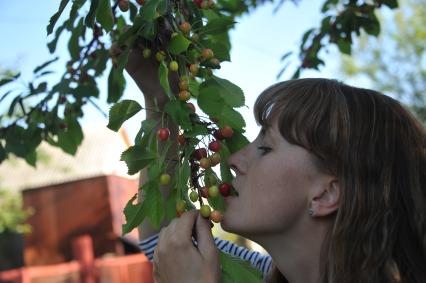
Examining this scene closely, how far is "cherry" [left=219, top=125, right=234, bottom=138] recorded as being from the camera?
138 cm

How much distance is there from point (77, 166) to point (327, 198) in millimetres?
19791

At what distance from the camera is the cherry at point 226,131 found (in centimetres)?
138

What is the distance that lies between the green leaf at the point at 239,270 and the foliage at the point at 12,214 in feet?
63.0

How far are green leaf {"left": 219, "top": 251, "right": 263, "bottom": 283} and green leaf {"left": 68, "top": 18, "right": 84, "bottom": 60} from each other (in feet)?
3.12

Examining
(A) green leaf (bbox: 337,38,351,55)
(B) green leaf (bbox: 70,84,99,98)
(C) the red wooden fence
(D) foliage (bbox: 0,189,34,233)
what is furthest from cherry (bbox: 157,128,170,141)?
(D) foliage (bbox: 0,189,34,233)

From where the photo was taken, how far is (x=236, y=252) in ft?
6.66

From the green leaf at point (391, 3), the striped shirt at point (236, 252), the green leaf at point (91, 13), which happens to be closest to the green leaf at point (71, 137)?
the striped shirt at point (236, 252)

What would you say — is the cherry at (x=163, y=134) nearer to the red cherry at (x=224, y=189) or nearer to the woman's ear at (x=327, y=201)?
the red cherry at (x=224, y=189)

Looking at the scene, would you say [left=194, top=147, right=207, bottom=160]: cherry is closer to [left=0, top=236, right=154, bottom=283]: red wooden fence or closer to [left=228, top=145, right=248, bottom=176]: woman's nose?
[left=228, top=145, right=248, bottom=176]: woman's nose

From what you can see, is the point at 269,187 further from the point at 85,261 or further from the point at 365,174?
the point at 85,261

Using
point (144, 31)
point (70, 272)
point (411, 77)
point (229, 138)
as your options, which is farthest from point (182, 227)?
point (411, 77)

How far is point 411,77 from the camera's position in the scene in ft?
61.5

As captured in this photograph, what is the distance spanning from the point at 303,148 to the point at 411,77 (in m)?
18.5

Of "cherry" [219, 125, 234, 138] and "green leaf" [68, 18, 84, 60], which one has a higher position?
"green leaf" [68, 18, 84, 60]
